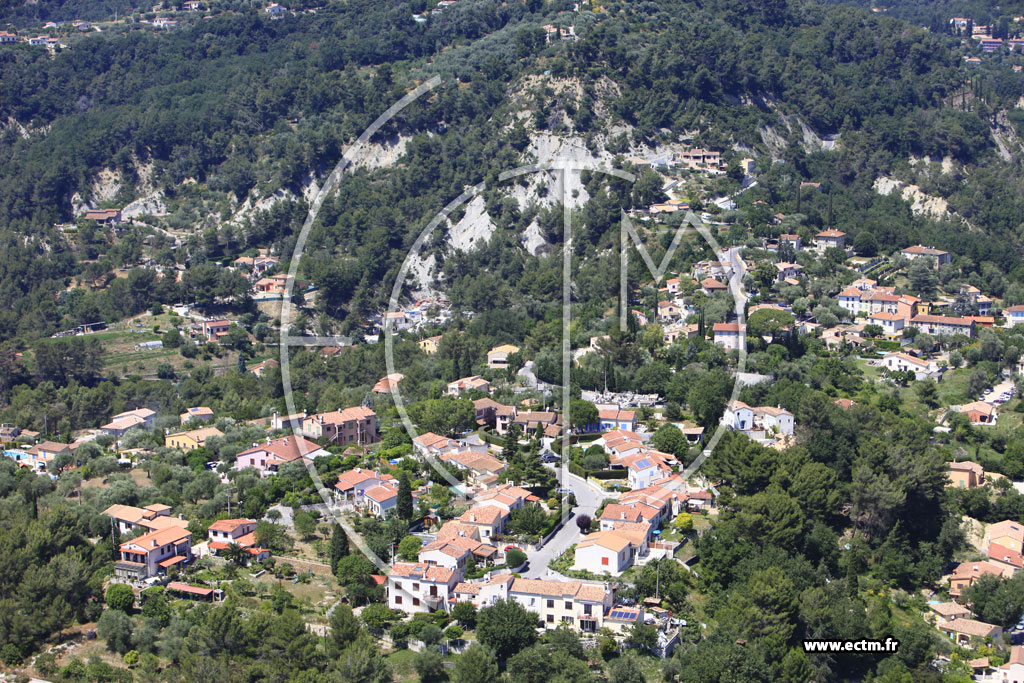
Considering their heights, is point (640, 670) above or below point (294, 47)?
below

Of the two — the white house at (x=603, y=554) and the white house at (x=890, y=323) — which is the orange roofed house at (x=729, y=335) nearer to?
the white house at (x=890, y=323)

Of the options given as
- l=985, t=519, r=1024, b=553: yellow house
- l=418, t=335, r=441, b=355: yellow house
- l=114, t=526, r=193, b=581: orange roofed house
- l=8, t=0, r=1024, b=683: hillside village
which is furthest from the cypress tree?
l=418, t=335, r=441, b=355: yellow house

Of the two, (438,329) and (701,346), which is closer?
(701,346)

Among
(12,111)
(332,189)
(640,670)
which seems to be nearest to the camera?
(640,670)

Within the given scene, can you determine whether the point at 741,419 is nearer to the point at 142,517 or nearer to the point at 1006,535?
the point at 1006,535

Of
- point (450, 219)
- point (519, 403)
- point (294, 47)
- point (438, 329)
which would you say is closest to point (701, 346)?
point (519, 403)

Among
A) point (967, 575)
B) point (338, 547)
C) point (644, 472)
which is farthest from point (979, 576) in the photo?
point (338, 547)

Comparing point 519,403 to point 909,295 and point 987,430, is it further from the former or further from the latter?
point 909,295
